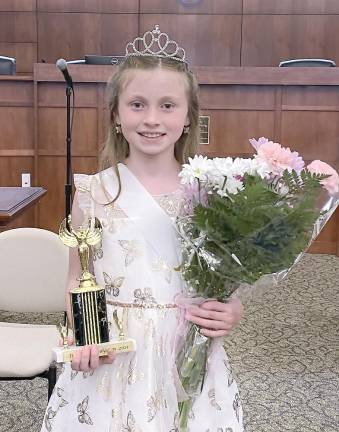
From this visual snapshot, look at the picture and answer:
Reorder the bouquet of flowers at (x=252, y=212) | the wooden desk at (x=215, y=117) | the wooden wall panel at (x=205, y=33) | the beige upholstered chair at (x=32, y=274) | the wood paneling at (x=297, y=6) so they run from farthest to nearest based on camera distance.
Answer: the wooden wall panel at (x=205, y=33) → the wood paneling at (x=297, y=6) → the wooden desk at (x=215, y=117) → the beige upholstered chair at (x=32, y=274) → the bouquet of flowers at (x=252, y=212)

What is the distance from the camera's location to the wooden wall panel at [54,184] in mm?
5539

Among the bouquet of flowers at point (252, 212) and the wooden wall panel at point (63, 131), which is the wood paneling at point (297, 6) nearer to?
the wooden wall panel at point (63, 131)

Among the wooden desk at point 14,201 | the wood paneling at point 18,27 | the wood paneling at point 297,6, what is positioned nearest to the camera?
the wooden desk at point 14,201

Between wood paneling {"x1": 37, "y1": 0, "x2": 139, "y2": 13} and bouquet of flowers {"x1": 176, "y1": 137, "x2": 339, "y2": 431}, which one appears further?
wood paneling {"x1": 37, "y1": 0, "x2": 139, "y2": 13}

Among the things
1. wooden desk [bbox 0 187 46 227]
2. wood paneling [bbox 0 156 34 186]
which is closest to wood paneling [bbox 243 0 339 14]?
wood paneling [bbox 0 156 34 186]

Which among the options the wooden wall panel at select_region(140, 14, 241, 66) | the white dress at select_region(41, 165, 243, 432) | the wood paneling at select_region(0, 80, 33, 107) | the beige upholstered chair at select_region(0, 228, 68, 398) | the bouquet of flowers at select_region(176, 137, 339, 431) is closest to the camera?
the bouquet of flowers at select_region(176, 137, 339, 431)

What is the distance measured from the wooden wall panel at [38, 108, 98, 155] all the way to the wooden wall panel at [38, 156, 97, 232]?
0.08 metres

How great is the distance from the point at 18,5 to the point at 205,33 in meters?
2.55

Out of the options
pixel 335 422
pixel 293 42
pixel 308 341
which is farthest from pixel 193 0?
pixel 335 422

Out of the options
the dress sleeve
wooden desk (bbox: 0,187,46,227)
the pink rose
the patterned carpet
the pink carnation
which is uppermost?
the pink carnation

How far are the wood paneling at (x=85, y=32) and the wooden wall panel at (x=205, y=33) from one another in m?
0.29

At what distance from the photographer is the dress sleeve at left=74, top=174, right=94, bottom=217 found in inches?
50.9

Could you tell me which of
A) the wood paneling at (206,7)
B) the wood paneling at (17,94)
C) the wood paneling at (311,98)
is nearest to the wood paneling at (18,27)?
the wood paneling at (206,7)

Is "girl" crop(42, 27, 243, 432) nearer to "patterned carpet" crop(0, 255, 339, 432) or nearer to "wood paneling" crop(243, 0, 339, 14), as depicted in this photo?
"patterned carpet" crop(0, 255, 339, 432)
